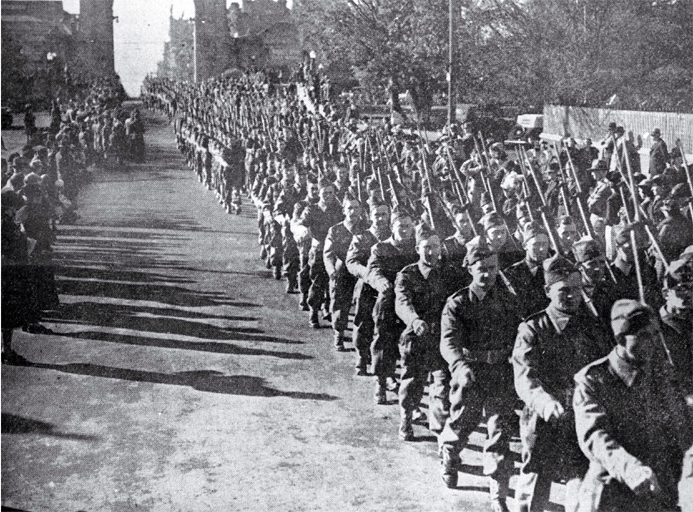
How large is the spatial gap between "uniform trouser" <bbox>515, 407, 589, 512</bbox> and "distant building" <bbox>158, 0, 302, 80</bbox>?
7667cm

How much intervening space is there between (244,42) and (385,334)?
86164 mm

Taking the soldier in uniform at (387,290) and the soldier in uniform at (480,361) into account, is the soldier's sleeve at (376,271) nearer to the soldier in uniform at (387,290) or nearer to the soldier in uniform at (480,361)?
the soldier in uniform at (387,290)

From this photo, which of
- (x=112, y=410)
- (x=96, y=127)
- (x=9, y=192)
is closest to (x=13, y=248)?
(x=9, y=192)

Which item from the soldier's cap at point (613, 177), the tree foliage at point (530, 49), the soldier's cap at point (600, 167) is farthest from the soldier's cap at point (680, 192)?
the tree foliage at point (530, 49)

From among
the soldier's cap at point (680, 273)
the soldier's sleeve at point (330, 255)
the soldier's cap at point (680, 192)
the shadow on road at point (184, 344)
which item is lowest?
the shadow on road at point (184, 344)

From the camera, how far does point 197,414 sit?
7680mm

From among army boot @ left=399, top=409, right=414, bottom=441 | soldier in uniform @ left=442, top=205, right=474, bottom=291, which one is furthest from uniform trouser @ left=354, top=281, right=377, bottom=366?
army boot @ left=399, top=409, right=414, bottom=441

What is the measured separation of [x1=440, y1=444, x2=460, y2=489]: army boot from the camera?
20.1ft

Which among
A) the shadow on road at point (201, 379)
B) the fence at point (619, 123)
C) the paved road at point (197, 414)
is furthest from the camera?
the fence at point (619, 123)

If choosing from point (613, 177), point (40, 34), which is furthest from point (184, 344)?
point (40, 34)

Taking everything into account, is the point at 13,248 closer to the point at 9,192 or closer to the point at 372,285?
the point at 9,192

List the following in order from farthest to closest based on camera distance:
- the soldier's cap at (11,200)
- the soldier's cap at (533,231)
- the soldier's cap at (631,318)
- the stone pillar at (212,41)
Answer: the stone pillar at (212,41), the soldier's cap at (11,200), the soldier's cap at (533,231), the soldier's cap at (631,318)

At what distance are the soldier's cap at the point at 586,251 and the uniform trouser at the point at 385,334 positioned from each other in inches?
69.9

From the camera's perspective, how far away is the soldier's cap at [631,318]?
4.13 meters
